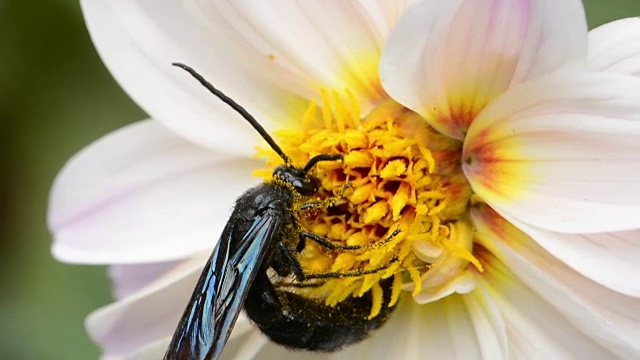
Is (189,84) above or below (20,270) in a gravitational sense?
above

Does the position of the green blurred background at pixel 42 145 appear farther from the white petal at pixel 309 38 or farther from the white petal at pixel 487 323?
the white petal at pixel 487 323

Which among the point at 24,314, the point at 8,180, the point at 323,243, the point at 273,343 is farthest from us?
the point at 8,180

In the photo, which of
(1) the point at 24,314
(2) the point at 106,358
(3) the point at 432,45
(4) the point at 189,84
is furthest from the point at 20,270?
(3) the point at 432,45

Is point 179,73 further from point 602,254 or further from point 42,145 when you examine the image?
point 42,145

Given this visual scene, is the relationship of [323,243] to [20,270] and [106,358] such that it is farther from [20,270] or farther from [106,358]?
[20,270]

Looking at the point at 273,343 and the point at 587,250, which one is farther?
the point at 273,343

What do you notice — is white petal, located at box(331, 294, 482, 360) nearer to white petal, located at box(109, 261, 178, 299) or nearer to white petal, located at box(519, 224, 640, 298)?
white petal, located at box(519, 224, 640, 298)
